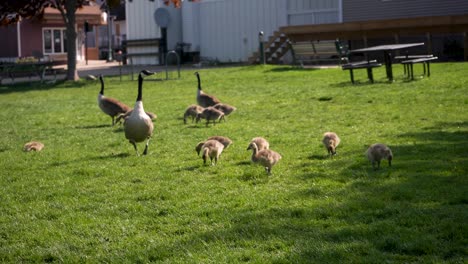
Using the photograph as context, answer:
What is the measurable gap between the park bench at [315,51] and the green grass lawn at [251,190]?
508 inches

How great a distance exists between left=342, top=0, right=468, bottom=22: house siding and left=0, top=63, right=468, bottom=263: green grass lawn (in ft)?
47.6

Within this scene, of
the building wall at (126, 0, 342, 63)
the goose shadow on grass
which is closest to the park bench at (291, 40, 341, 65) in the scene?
the building wall at (126, 0, 342, 63)

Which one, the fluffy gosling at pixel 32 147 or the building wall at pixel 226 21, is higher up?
the building wall at pixel 226 21

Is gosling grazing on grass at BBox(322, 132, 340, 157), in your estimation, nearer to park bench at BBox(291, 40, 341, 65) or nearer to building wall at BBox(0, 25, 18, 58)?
park bench at BBox(291, 40, 341, 65)

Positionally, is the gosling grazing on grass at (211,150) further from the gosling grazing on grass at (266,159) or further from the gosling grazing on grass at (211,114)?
the gosling grazing on grass at (211,114)

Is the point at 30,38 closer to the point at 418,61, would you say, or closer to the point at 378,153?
the point at 418,61

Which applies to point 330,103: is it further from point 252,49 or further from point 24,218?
point 252,49

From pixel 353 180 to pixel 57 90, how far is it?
66.8 ft

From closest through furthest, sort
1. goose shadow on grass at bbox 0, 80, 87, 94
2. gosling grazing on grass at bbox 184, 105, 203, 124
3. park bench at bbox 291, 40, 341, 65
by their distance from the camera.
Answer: gosling grazing on grass at bbox 184, 105, 203, 124 → goose shadow on grass at bbox 0, 80, 87, 94 → park bench at bbox 291, 40, 341, 65

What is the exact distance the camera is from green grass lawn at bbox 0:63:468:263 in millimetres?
6504

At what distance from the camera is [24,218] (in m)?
7.99

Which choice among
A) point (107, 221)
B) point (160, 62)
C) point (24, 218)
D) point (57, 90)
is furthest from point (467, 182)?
point (160, 62)

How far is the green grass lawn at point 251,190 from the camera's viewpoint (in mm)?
6504

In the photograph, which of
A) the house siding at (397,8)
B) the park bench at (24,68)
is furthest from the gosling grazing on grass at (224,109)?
the park bench at (24,68)
